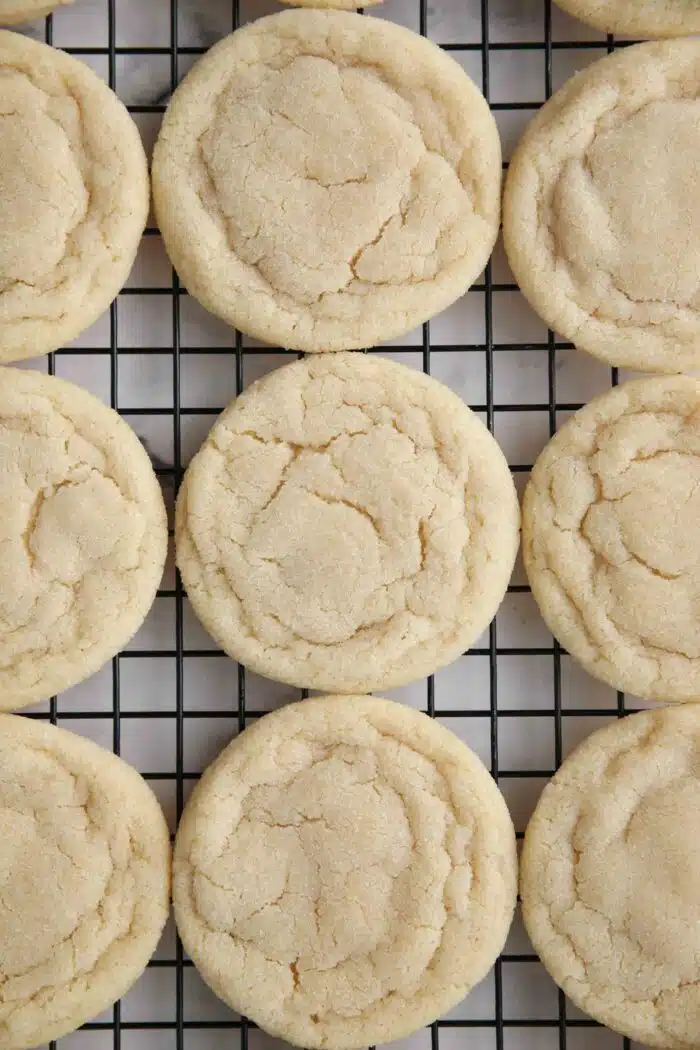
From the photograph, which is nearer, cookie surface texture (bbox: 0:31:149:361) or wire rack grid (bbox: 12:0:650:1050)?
cookie surface texture (bbox: 0:31:149:361)

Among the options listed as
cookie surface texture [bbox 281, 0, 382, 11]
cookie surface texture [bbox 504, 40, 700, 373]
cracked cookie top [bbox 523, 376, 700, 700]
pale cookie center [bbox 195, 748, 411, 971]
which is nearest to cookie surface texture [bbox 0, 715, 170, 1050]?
pale cookie center [bbox 195, 748, 411, 971]

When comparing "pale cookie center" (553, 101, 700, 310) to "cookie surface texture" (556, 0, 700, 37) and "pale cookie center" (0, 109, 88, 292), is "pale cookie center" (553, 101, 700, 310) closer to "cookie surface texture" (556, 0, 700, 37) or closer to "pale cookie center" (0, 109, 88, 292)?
"cookie surface texture" (556, 0, 700, 37)

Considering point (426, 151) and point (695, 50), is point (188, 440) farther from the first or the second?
point (695, 50)

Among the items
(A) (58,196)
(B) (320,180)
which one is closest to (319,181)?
(B) (320,180)

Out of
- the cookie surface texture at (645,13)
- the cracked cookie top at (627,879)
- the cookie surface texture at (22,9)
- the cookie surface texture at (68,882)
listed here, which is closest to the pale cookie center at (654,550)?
the cracked cookie top at (627,879)

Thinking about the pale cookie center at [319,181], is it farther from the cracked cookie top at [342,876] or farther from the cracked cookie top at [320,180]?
the cracked cookie top at [342,876]

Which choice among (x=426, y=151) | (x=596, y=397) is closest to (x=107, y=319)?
(x=426, y=151)
